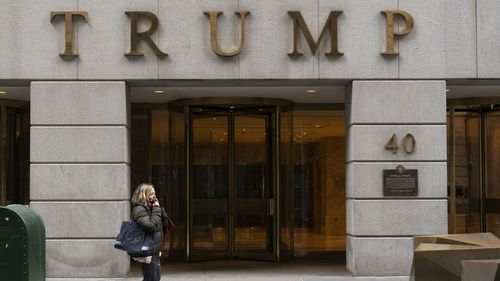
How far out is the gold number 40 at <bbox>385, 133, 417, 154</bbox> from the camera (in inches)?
533

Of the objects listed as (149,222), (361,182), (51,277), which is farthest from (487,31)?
(51,277)

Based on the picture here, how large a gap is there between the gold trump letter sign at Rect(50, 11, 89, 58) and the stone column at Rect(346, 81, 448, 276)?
16.3ft

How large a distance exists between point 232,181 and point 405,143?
4.45 m

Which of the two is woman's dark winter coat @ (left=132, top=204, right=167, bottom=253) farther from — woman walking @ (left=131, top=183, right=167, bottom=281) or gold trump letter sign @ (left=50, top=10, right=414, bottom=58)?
gold trump letter sign @ (left=50, top=10, right=414, bottom=58)

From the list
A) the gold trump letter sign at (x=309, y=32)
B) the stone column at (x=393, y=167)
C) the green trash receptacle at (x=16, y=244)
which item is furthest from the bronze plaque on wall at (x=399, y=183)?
the green trash receptacle at (x=16, y=244)

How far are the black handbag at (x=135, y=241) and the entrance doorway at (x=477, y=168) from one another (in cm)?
921

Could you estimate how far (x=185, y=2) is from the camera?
1356 cm

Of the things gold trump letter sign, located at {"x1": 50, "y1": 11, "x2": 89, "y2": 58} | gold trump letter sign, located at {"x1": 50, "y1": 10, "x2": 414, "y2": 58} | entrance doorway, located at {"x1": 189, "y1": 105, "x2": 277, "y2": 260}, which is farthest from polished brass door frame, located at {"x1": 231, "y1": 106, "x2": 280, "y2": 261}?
gold trump letter sign, located at {"x1": 50, "y1": 11, "x2": 89, "y2": 58}

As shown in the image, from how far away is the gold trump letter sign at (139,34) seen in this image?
1341cm

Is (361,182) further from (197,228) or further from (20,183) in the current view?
(20,183)

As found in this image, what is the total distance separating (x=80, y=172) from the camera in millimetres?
13469

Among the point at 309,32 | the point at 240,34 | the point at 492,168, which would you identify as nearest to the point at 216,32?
the point at 240,34

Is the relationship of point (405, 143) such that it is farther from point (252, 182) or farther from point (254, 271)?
point (252, 182)

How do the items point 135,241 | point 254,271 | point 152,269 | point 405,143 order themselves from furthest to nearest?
point 254,271 → point 405,143 → point 152,269 → point 135,241
